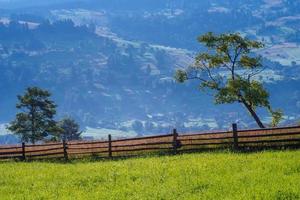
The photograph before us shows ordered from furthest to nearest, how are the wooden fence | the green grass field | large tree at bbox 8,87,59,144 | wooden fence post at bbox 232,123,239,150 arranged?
large tree at bbox 8,87,59,144 < wooden fence post at bbox 232,123,239,150 < the wooden fence < the green grass field

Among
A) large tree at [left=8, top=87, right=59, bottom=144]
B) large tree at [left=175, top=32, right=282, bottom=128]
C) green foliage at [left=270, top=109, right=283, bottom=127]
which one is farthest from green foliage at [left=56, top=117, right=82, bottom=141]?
green foliage at [left=270, top=109, right=283, bottom=127]

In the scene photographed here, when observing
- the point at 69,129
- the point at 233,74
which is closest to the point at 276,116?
the point at 233,74

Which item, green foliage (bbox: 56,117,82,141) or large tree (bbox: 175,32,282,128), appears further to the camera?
green foliage (bbox: 56,117,82,141)

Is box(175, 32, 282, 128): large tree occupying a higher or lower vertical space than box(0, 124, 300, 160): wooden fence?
higher

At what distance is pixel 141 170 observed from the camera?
27453 mm

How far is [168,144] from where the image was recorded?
37.9 m

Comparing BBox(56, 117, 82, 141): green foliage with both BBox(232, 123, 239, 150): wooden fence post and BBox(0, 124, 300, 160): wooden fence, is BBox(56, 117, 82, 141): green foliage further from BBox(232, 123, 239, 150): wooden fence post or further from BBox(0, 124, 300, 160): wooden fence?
BBox(232, 123, 239, 150): wooden fence post

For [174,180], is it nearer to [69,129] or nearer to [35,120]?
[35,120]

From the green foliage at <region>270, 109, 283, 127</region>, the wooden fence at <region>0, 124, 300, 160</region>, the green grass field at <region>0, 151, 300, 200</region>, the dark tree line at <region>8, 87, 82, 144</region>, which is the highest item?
the dark tree line at <region>8, 87, 82, 144</region>

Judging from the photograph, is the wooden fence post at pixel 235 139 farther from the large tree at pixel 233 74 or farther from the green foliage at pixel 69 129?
the green foliage at pixel 69 129

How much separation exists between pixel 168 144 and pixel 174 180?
49.5ft

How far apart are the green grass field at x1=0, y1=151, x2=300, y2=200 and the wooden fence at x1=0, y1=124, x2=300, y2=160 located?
7.48 feet

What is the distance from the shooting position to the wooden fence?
32.0m

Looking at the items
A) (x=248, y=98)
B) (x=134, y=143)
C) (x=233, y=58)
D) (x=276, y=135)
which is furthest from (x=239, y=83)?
(x=276, y=135)
